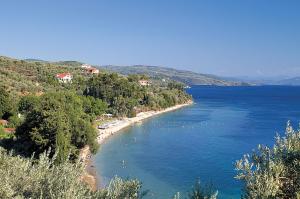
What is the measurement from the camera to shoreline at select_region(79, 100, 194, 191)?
1550 inches

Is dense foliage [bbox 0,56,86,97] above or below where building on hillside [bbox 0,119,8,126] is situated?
above

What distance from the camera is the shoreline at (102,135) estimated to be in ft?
129

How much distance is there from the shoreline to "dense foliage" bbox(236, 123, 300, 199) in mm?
7652

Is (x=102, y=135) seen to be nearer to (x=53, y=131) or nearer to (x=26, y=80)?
(x=26, y=80)

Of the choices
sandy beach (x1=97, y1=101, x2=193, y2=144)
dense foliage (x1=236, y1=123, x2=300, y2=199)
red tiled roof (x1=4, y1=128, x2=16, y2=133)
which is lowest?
sandy beach (x1=97, y1=101, x2=193, y2=144)

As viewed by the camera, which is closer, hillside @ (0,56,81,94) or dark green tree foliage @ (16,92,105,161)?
dark green tree foliage @ (16,92,105,161)

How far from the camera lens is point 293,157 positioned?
442 inches

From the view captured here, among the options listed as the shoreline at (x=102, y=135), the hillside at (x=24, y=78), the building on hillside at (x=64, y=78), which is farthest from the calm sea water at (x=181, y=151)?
the building on hillside at (x=64, y=78)

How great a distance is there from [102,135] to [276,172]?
57360mm

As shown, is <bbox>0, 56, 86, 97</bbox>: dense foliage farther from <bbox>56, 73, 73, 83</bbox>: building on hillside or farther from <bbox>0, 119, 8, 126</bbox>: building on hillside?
<bbox>0, 119, 8, 126</bbox>: building on hillside

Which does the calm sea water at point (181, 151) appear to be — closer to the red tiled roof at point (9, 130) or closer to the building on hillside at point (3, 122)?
the red tiled roof at point (9, 130)

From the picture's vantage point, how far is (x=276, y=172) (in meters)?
10.9

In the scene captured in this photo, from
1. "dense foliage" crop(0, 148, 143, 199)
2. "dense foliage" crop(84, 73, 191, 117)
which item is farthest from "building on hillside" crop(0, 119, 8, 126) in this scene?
"dense foliage" crop(0, 148, 143, 199)

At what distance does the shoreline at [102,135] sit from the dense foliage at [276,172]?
7652 mm
